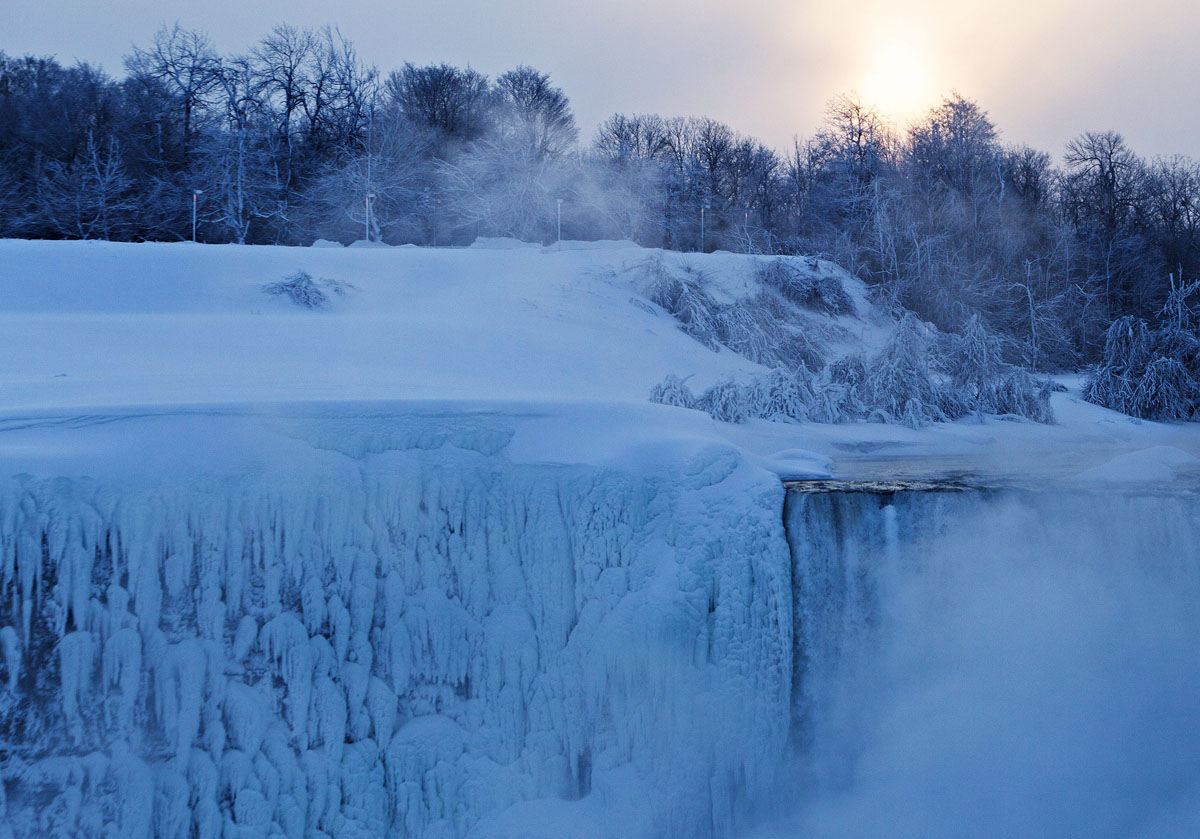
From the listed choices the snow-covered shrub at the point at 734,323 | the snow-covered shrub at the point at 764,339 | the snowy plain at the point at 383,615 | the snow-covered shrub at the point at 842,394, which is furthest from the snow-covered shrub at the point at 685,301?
the snowy plain at the point at 383,615

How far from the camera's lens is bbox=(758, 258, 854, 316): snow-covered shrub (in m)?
17.9

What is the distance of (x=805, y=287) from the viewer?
1805 cm

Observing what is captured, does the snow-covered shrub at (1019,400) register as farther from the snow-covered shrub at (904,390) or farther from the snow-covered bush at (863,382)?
the snow-covered shrub at (904,390)

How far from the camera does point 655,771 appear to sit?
5.40 m

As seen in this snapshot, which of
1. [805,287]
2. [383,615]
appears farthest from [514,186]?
[383,615]

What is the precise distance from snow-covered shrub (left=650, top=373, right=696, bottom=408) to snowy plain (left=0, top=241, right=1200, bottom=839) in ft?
12.4

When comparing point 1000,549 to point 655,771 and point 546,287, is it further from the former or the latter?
point 546,287

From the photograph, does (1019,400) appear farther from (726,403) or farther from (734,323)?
(734,323)

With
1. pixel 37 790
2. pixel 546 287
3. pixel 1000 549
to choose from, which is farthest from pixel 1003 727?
pixel 546 287

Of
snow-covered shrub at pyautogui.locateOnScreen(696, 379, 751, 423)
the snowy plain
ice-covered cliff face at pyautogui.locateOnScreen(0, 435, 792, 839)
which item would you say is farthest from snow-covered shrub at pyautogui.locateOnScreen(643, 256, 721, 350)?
ice-covered cliff face at pyautogui.locateOnScreen(0, 435, 792, 839)

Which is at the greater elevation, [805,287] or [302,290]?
[805,287]

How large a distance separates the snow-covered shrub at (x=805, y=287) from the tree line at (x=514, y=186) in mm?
1234

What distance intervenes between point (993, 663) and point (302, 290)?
1064cm

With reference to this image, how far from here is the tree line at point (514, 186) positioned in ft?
70.5
